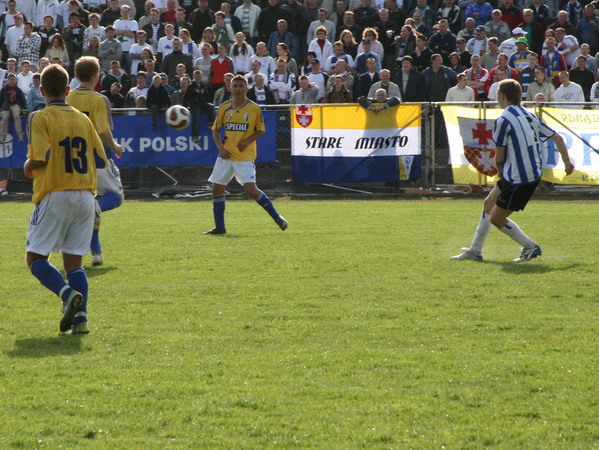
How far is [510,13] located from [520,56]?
2.55 meters

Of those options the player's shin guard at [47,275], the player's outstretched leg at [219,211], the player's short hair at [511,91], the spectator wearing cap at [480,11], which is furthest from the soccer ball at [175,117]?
the player's shin guard at [47,275]

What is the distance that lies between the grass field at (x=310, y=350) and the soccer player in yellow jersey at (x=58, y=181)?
45cm

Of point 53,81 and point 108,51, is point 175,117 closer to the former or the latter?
point 108,51

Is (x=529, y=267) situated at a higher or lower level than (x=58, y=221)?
lower

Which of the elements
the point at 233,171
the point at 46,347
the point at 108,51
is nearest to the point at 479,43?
the point at 108,51

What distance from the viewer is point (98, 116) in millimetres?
9203

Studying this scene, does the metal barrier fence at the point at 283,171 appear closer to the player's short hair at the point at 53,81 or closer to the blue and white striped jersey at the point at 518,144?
the blue and white striped jersey at the point at 518,144

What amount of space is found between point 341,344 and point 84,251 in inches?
→ 76.9

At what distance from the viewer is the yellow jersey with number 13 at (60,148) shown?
6.36m

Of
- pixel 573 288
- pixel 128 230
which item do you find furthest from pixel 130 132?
pixel 573 288

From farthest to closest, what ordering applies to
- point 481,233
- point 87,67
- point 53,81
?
point 481,233
point 87,67
point 53,81

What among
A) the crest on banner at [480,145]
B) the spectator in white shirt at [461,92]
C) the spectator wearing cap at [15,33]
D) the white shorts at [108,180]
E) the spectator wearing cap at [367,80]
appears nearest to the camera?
the white shorts at [108,180]

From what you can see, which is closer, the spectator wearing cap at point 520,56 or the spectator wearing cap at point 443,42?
the spectator wearing cap at point 520,56

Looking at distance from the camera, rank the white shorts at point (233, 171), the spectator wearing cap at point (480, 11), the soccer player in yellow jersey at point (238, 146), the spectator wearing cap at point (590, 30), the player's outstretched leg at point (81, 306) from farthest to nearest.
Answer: the spectator wearing cap at point (480, 11), the spectator wearing cap at point (590, 30), the white shorts at point (233, 171), the soccer player in yellow jersey at point (238, 146), the player's outstretched leg at point (81, 306)
